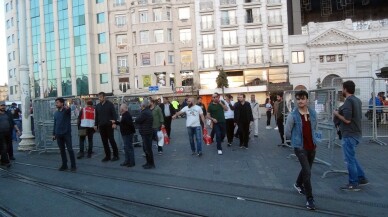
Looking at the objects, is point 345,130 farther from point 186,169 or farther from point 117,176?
point 117,176

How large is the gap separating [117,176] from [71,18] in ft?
169

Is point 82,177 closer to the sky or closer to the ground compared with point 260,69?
closer to the ground

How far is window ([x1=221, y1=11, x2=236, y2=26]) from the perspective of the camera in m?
50.6

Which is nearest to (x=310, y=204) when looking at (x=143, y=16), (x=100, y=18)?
(x=143, y=16)

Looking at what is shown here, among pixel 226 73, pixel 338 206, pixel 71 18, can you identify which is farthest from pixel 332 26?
pixel 338 206

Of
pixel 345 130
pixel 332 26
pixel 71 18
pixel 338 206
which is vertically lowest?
pixel 338 206

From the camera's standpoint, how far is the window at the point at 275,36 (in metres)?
49.5

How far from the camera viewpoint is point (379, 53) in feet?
153

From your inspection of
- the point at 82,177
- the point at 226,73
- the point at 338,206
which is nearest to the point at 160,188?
the point at 82,177

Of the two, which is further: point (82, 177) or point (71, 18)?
point (71, 18)

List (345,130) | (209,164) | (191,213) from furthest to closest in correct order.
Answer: (209,164)
(345,130)
(191,213)

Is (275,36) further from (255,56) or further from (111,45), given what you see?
(111,45)

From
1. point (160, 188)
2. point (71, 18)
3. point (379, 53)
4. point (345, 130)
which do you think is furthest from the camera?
point (71, 18)

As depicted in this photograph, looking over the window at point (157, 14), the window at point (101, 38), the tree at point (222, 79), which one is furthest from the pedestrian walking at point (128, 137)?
the window at point (101, 38)
